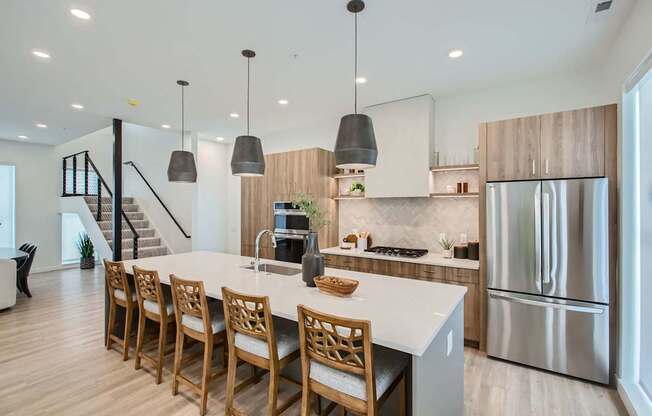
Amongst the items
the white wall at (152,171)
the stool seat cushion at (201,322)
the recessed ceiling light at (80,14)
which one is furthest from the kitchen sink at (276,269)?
the white wall at (152,171)

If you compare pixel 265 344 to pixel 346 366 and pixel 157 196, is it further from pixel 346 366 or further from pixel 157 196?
pixel 157 196

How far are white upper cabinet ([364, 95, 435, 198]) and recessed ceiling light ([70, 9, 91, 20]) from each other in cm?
317

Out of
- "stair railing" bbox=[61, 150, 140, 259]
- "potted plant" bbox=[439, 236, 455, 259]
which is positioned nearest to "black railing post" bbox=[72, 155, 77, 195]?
"stair railing" bbox=[61, 150, 140, 259]

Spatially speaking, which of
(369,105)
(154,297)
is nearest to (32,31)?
(154,297)

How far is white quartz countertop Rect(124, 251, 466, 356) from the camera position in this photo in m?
1.58

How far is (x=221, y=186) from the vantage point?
6727 mm

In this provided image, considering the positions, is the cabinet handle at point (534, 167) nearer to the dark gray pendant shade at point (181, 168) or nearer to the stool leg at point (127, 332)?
the dark gray pendant shade at point (181, 168)

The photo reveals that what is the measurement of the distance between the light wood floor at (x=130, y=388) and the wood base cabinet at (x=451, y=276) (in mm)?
244

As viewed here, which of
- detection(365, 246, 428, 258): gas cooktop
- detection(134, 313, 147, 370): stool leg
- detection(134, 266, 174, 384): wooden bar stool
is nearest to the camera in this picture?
detection(134, 266, 174, 384): wooden bar stool

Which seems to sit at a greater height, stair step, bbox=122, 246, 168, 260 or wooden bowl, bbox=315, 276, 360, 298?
wooden bowl, bbox=315, 276, 360, 298

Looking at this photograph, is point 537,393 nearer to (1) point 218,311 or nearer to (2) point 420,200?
(2) point 420,200

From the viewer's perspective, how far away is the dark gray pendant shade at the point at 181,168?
350cm

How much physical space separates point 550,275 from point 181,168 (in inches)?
150

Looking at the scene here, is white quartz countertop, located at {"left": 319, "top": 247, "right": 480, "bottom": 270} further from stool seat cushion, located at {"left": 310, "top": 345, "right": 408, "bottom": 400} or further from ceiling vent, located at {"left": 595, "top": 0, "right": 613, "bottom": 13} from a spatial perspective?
ceiling vent, located at {"left": 595, "top": 0, "right": 613, "bottom": 13}
